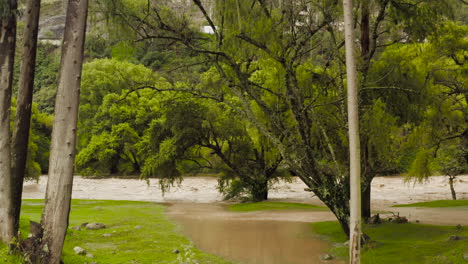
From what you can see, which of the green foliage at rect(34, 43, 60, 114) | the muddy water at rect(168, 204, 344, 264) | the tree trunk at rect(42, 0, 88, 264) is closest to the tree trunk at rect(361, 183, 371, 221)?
the muddy water at rect(168, 204, 344, 264)

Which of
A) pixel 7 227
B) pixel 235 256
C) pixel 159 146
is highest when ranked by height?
pixel 159 146

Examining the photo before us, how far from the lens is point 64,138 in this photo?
29.4ft

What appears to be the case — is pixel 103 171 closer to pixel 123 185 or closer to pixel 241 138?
pixel 123 185

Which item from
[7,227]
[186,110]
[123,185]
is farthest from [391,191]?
[7,227]

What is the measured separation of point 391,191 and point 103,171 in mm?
34193

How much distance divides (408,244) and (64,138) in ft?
30.9

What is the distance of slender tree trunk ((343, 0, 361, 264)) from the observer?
8297mm

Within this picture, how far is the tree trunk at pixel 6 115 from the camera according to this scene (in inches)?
409

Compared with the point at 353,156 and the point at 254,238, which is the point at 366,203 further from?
the point at 353,156

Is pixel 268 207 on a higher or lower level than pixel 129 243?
higher

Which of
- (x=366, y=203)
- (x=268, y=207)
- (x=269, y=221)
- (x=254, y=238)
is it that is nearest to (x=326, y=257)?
(x=366, y=203)

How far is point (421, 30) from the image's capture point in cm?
1470

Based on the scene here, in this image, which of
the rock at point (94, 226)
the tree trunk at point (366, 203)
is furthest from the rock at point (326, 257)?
the rock at point (94, 226)

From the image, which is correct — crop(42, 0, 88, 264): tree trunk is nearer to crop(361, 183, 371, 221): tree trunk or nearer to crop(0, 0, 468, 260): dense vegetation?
crop(0, 0, 468, 260): dense vegetation
